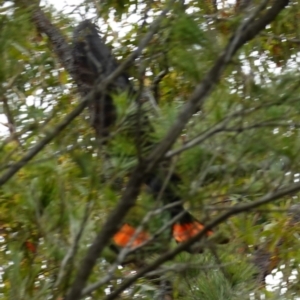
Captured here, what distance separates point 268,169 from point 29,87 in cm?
53

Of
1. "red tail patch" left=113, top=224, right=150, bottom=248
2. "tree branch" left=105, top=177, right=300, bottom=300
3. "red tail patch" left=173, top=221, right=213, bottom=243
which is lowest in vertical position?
"red tail patch" left=173, top=221, right=213, bottom=243

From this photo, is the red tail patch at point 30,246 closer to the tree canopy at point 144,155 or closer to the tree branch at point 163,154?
the tree canopy at point 144,155

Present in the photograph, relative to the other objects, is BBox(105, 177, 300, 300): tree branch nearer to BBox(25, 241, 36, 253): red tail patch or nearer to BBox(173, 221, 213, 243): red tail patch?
BBox(173, 221, 213, 243): red tail patch

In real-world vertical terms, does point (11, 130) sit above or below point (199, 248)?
above

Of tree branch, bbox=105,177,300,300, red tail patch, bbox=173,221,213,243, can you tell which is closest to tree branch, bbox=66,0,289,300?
tree branch, bbox=105,177,300,300

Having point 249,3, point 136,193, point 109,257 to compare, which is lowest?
point 109,257

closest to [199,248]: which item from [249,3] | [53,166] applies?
[53,166]

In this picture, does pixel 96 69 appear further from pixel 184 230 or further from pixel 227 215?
pixel 227 215

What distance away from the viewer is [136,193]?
3.48ft

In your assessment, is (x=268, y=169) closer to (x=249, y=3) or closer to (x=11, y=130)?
(x=249, y=3)

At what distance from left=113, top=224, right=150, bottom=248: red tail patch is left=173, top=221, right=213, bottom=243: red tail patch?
7cm

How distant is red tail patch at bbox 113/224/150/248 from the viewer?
112 centimetres

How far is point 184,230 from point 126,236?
105mm

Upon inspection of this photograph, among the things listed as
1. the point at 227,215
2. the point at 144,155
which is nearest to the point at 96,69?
the point at 144,155
